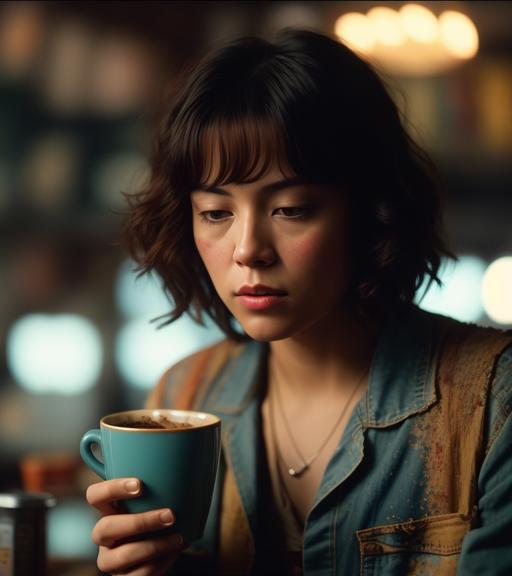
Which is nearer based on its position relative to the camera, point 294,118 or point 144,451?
point 144,451

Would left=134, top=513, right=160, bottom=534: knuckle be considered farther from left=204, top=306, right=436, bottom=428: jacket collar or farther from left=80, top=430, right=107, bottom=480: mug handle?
left=204, top=306, right=436, bottom=428: jacket collar

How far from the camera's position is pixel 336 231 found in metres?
0.82

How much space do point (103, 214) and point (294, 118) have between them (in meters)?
1.76

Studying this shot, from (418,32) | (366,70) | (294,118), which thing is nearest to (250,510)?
(294,118)

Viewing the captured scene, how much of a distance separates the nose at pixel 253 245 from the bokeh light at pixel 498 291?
1965 mm

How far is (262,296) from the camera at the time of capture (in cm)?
79

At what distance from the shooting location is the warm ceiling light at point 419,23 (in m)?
1.87

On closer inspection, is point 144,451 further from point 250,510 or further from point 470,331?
point 470,331

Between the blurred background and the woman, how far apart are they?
1.38 meters

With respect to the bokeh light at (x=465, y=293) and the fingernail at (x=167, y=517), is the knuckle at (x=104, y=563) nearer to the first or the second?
the fingernail at (x=167, y=517)

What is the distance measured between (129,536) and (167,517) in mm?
80

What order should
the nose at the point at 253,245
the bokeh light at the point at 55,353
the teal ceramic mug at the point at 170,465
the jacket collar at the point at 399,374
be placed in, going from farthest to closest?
the bokeh light at the point at 55,353 < the jacket collar at the point at 399,374 < the nose at the point at 253,245 < the teal ceramic mug at the point at 170,465

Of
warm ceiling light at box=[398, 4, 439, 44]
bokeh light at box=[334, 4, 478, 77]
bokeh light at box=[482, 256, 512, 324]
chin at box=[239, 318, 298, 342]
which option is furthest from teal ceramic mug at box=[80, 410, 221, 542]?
bokeh light at box=[482, 256, 512, 324]

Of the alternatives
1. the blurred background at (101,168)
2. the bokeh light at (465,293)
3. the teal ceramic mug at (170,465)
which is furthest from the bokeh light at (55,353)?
the teal ceramic mug at (170,465)
